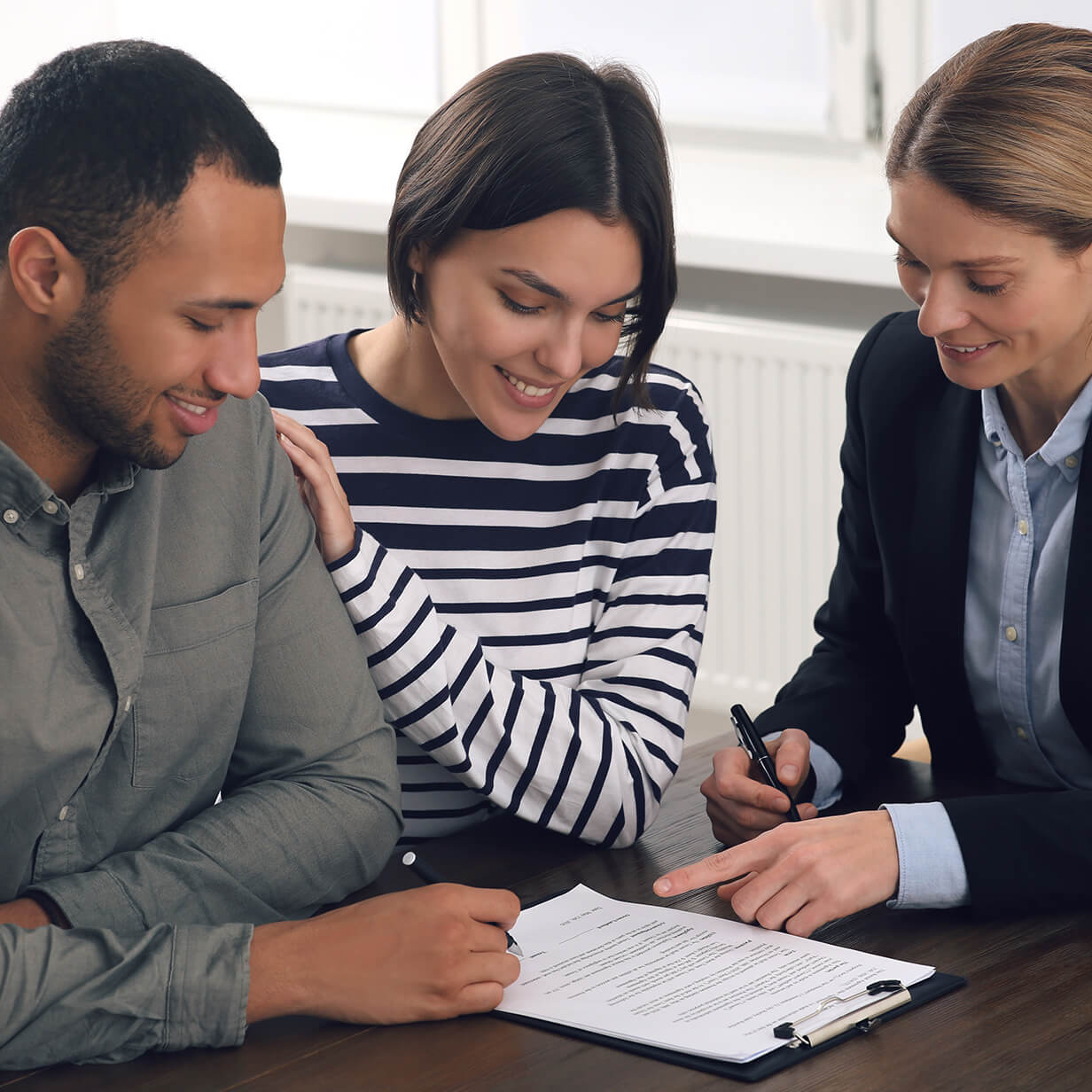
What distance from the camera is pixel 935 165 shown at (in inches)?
58.5

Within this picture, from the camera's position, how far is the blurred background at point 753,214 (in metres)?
2.96

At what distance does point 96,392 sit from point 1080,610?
909 mm

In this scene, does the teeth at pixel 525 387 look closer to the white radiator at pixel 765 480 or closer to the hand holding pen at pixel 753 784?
the hand holding pen at pixel 753 784

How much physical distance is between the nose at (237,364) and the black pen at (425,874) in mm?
389

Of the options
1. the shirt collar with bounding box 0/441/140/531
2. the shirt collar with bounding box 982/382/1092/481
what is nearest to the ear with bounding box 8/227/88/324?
the shirt collar with bounding box 0/441/140/531

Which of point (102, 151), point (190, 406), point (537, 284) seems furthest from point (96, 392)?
point (537, 284)

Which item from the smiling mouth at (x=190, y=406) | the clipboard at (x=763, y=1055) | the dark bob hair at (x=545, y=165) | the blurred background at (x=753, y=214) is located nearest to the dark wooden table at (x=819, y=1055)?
the clipboard at (x=763, y=1055)

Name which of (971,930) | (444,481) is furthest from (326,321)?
(971,930)

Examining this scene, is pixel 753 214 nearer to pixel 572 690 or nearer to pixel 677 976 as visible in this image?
pixel 572 690

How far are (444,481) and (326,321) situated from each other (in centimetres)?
205

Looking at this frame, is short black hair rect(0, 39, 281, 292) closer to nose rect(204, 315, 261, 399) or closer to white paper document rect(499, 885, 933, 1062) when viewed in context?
nose rect(204, 315, 261, 399)

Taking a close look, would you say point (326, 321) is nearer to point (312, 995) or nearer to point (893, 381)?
point (893, 381)

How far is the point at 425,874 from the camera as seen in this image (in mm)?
1296

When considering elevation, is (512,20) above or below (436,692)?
above
